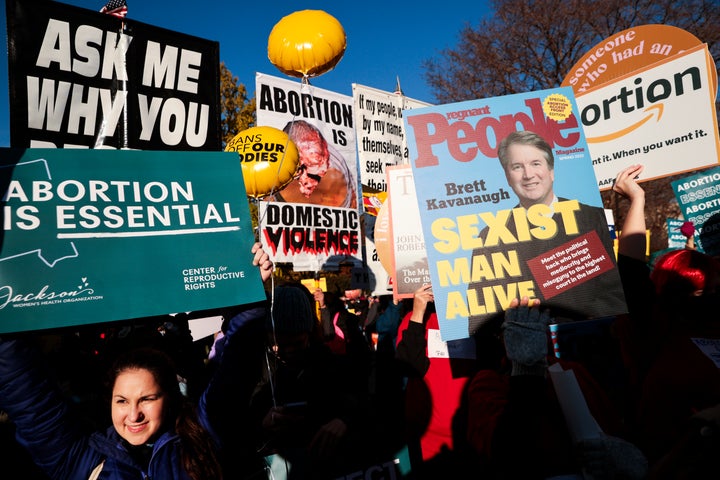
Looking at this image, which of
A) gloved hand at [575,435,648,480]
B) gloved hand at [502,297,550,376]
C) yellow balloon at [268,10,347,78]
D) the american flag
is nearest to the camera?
gloved hand at [575,435,648,480]

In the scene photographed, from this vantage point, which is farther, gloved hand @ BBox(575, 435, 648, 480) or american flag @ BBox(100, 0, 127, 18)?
american flag @ BBox(100, 0, 127, 18)

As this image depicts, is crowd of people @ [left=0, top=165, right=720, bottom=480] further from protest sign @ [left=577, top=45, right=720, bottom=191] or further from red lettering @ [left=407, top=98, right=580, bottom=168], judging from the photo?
red lettering @ [left=407, top=98, right=580, bottom=168]

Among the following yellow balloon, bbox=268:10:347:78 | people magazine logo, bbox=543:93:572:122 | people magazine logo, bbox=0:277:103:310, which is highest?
yellow balloon, bbox=268:10:347:78

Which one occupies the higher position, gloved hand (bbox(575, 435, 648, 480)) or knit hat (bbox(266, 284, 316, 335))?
knit hat (bbox(266, 284, 316, 335))

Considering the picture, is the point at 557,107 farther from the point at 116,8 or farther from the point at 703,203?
the point at 703,203

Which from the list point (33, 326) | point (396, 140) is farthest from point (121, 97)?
point (396, 140)

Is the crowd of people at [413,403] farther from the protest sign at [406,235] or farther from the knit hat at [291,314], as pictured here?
the protest sign at [406,235]

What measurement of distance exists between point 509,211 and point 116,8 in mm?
2591

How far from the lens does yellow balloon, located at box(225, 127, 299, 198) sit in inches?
239

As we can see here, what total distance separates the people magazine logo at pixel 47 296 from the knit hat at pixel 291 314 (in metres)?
1.01

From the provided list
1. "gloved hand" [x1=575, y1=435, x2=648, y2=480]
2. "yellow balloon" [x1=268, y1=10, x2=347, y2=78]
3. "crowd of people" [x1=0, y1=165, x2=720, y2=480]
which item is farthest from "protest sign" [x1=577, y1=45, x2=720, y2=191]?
"yellow balloon" [x1=268, y1=10, x2=347, y2=78]

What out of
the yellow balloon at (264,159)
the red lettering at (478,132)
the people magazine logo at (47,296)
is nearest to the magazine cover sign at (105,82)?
the people magazine logo at (47,296)

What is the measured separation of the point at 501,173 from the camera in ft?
9.18

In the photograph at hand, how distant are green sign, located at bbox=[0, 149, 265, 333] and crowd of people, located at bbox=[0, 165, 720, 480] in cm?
14
